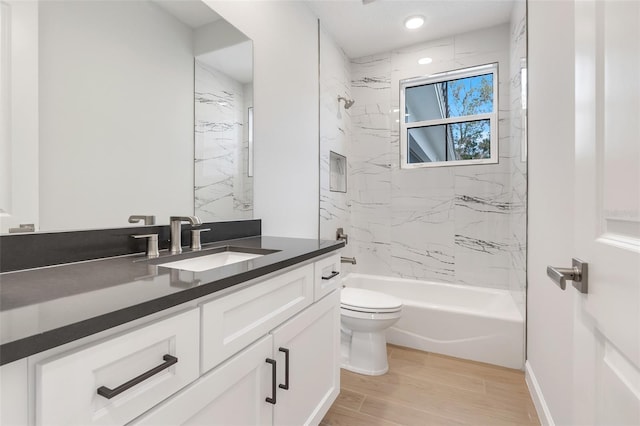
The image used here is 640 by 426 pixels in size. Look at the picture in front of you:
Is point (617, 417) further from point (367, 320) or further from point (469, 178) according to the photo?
point (469, 178)

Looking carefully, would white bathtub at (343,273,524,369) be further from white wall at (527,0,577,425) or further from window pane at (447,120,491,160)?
window pane at (447,120,491,160)

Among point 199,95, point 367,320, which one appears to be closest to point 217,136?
point 199,95

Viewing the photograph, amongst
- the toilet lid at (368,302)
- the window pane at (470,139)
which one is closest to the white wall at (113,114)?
the toilet lid at (368,302)

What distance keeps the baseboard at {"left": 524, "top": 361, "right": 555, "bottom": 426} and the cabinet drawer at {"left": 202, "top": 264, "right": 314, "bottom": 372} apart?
Result: 1.35 meters

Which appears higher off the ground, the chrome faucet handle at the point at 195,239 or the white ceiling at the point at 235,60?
the white ceiling at the point at 235,60

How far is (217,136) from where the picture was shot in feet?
5.24

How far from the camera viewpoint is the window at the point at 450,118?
286 cm

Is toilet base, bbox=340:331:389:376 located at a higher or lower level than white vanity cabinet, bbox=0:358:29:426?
lower

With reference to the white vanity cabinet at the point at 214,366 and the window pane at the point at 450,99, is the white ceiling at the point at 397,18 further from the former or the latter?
the white vanity cabinet at the point at 214,366

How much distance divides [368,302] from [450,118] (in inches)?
79.2

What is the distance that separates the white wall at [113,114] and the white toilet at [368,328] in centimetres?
124

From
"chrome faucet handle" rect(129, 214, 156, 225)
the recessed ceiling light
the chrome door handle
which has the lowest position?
the chrome door handle

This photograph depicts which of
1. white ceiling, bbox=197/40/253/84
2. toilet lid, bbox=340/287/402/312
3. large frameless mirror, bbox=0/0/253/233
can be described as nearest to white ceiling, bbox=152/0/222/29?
large frameless mirror, bbox=0/0/253/233

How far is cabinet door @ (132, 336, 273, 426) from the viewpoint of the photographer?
68 centimetres
